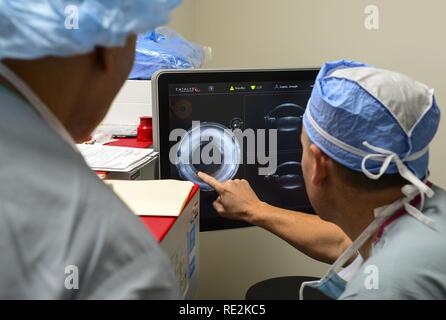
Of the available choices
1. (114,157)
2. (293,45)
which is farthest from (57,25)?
(293,45)

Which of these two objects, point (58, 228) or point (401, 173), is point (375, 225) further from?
point (58, 228)

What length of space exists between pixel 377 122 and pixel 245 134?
2.06 feet

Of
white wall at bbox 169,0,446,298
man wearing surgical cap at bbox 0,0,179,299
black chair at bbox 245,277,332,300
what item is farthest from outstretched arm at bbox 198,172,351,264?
man wearing surgical cap at bbox 0,0,179,299

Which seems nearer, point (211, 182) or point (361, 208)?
point (361, 208)

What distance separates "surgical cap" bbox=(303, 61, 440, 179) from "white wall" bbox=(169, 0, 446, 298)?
3.53 feet

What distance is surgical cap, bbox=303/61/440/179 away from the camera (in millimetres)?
1042

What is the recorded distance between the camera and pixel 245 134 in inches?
63.8

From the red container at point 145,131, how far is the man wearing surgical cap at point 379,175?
0.64m

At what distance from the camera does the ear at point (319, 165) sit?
1.14 metres

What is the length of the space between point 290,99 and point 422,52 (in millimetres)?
832

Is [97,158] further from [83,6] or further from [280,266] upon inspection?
[280,266]

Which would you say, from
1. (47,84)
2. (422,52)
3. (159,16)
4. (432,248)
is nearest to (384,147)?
(432,248)

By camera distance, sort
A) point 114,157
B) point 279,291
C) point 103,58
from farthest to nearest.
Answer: point 279,291 < point 114,157 < point 103,58

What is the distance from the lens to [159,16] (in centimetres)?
66
